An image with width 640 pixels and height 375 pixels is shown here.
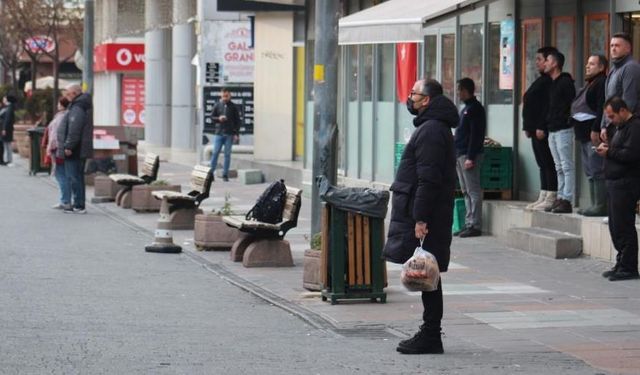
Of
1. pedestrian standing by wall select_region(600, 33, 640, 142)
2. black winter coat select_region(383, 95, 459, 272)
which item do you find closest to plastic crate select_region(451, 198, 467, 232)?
pedestrian standing by wall select_region(600, 33, 640, 142)

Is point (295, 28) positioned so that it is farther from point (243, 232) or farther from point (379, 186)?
point (243, 232)

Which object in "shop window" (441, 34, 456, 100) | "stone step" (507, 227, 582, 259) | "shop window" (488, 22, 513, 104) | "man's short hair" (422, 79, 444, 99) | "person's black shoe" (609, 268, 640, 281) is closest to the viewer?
"man's short hair" (422, 79, 444, 99)

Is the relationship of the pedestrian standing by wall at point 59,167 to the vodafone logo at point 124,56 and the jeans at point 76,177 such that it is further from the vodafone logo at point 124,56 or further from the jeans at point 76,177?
the vodafone logo at point 124,56

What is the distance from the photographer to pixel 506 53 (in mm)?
18578

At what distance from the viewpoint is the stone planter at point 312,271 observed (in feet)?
42.5

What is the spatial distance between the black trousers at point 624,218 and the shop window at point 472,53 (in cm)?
594

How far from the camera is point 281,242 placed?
607 inches

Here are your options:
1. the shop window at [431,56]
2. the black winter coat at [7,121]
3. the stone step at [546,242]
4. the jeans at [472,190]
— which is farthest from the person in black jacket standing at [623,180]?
the black winter coat at [7,121]

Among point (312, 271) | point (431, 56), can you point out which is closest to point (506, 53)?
point (431, 56)

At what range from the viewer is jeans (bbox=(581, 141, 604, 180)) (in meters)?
15.4

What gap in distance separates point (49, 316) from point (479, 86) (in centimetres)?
950

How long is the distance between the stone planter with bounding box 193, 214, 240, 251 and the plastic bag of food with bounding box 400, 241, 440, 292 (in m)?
7.30

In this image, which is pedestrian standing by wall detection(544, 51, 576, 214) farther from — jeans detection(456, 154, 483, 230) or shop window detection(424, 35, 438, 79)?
shop window detection(424, 35, 438, 79)

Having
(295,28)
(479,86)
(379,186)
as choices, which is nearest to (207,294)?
(479,86)
